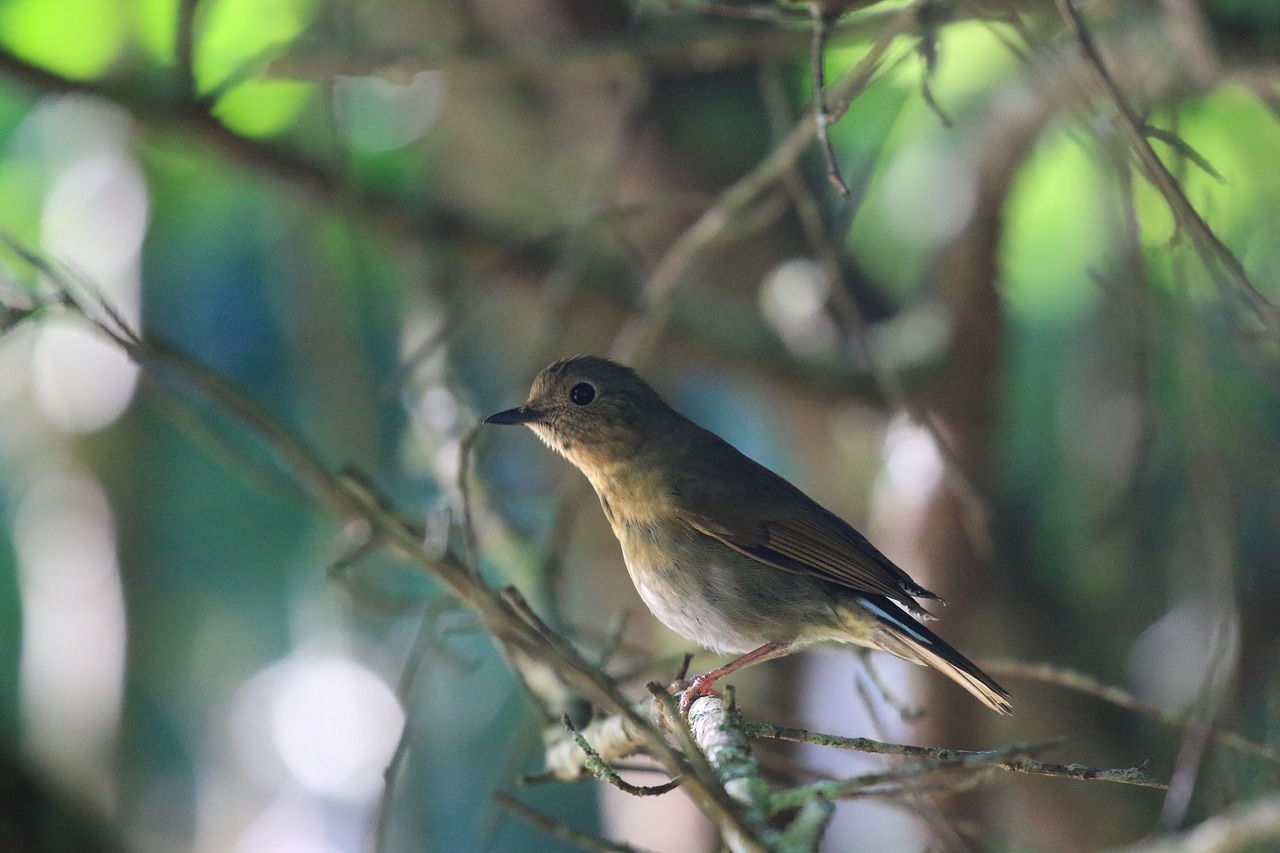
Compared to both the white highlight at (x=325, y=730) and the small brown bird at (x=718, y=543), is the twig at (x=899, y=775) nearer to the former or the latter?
the small brown bird at (x=718, y=543)

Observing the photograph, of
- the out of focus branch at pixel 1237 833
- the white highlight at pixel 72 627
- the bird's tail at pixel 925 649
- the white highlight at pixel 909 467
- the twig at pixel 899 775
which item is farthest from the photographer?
the white highlight at pixel 72 627

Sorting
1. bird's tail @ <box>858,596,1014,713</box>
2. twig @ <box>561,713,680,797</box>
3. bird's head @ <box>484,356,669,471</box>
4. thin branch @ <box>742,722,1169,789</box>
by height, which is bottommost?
twig @ <box>561,713,680,797</box>

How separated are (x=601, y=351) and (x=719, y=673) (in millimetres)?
3218

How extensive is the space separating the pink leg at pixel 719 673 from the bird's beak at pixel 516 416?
1.02 m

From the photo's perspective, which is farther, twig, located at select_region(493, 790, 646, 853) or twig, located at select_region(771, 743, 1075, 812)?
twig, located at select_region(493, 790, 646, 853)

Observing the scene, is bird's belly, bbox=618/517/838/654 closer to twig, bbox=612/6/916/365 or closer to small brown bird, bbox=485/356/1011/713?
small brown bird, bbox=485/356/1011/713

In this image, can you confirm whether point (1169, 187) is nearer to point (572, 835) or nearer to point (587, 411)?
point (572, 835)

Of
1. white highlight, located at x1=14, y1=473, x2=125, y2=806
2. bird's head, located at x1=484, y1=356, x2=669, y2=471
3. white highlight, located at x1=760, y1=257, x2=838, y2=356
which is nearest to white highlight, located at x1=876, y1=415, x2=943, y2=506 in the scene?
white highlight, located at x1=760, y1=257, x2=838, y2=356

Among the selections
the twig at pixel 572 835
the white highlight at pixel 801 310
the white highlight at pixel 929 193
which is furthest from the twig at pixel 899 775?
the white highlight at pixel 929 193

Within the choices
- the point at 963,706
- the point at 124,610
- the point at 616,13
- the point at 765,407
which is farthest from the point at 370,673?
the point at 616,13

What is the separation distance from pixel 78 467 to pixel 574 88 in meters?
3.69

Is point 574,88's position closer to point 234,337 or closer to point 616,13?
point 616,13

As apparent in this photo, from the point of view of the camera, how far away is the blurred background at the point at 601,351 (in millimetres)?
5031

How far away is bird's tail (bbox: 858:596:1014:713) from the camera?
11.1 ft
